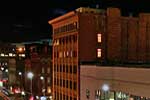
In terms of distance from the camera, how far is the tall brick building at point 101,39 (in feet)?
206

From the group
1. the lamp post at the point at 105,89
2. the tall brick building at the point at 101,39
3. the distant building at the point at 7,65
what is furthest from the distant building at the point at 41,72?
the lamp post at the point at 105,89

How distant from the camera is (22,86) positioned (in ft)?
362

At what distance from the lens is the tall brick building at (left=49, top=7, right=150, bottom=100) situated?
2468 inches

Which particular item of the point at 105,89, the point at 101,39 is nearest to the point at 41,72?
the point at 101,39

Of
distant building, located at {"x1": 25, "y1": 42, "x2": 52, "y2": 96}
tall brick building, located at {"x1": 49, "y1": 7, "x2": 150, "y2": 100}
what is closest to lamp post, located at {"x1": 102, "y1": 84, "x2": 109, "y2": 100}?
tall brick building, located at {"x1": 49, "y1": 7, "x2": 150, "y2": 100}

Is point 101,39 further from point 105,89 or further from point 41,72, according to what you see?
point 41,72

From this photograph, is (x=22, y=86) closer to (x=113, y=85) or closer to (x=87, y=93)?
(x=87, y=93)

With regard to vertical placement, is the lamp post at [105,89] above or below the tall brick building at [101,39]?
below

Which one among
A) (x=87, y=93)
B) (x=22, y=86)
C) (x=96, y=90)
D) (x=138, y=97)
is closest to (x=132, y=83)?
(x=138, y=97)

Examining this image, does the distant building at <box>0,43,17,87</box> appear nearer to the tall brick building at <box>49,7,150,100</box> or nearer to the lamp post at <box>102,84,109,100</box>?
the tall brick building at <box>49,7,150,100</box>

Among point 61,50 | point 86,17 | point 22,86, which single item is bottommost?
point 22,86

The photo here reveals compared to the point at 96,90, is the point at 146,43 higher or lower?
higher

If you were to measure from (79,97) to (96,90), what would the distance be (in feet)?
Result: 33.6

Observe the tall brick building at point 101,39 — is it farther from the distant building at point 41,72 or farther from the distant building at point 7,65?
the distant building at point 7,65
